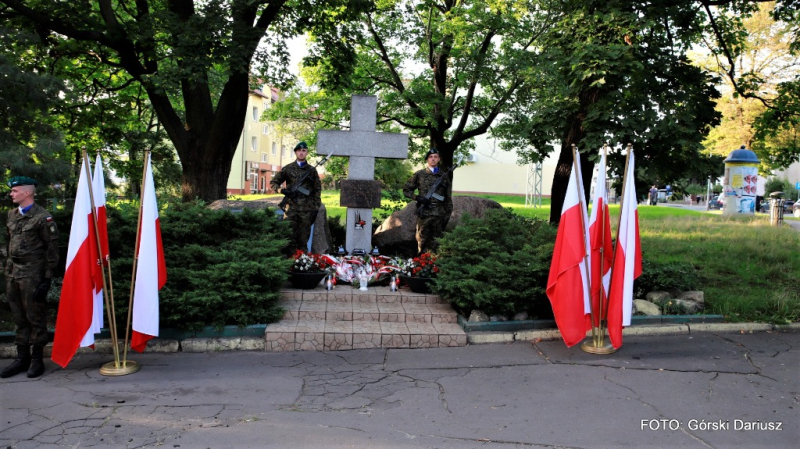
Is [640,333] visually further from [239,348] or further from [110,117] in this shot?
[110,117]

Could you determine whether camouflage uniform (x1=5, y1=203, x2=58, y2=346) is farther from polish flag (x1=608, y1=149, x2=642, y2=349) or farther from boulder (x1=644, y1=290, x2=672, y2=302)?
boulder (x1=644, y1=290, x2=672, y2=302)

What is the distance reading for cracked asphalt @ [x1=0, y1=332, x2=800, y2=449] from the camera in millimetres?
4371

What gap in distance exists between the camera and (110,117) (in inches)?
617

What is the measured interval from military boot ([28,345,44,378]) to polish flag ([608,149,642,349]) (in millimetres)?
6018

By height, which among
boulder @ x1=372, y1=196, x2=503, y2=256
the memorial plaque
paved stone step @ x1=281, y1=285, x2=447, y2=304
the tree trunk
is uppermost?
the tree trunk

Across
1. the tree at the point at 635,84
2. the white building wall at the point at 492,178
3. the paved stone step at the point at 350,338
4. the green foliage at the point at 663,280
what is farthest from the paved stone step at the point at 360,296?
the white building wall at the point at 492,178

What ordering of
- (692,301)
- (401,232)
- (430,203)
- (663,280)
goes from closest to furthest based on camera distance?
(692,301) → (663,280) → (430,203) → (401,232)

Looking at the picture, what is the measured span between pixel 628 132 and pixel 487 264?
2.98m

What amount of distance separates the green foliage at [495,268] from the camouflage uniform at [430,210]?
1175 millimetres

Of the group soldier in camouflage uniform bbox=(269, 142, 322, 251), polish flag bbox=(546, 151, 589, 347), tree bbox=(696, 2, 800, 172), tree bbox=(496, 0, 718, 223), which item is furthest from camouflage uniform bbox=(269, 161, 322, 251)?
tree bbox=(696, 2, 800, 172)

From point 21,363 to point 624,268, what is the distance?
6516 millimetres

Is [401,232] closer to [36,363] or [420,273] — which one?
[420,273]

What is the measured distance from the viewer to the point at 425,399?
17.0 feet

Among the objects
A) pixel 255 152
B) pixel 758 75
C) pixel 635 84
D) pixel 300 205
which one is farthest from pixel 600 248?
pixel 255 152
